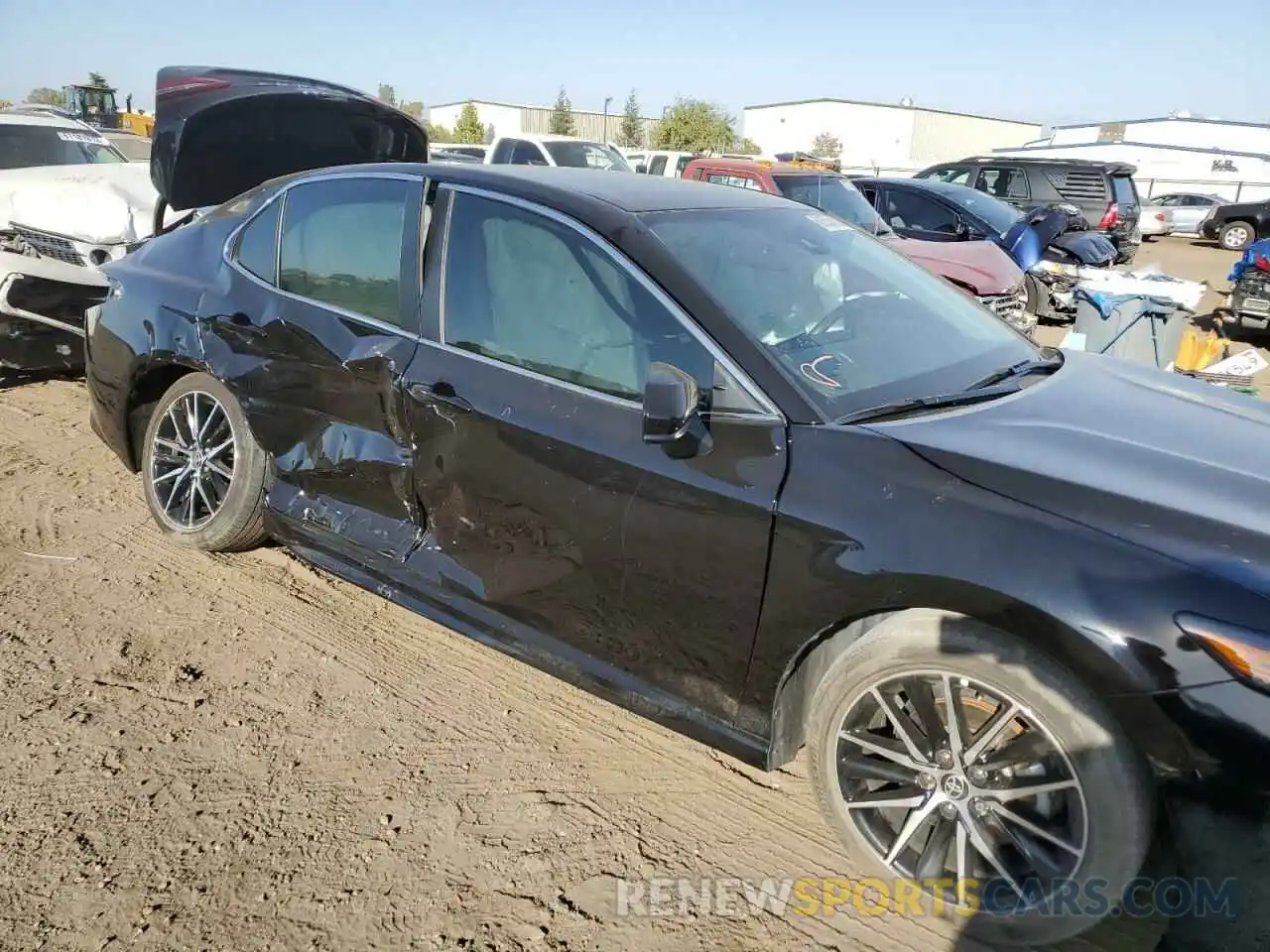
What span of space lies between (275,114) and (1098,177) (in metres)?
13.8

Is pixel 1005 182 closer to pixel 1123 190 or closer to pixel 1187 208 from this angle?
pixel 1123 190

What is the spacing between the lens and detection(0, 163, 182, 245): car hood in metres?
6.16

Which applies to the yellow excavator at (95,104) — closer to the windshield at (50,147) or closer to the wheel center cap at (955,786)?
the windshield at (50,147)

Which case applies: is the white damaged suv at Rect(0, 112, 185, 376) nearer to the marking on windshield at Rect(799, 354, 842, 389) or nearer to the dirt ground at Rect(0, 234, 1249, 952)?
the dirt ground at Rect(0, 234, 1249, 952)

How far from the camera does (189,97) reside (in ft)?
14.9

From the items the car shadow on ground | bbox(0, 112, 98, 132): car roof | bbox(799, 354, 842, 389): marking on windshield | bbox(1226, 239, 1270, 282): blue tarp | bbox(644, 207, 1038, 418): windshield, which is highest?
bbox(0, 112, 98, 132): car roof

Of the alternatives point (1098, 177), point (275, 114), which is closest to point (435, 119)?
point (1098, 177)

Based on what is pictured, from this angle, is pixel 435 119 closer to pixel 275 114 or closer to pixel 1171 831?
pixel 275 114

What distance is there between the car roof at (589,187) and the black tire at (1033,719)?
151cm

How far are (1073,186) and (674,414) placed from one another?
49.1 feet

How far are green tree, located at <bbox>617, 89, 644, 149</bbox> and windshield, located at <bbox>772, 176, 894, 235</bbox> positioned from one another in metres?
41.6

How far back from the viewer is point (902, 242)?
8820 millimetres

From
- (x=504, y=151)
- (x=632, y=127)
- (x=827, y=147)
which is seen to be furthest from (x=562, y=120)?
(x=504, y=151)

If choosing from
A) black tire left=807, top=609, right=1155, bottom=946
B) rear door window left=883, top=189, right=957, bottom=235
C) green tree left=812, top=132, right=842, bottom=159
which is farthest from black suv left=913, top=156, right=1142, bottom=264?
green tree left=812, top=132, right=842, bottom=159
